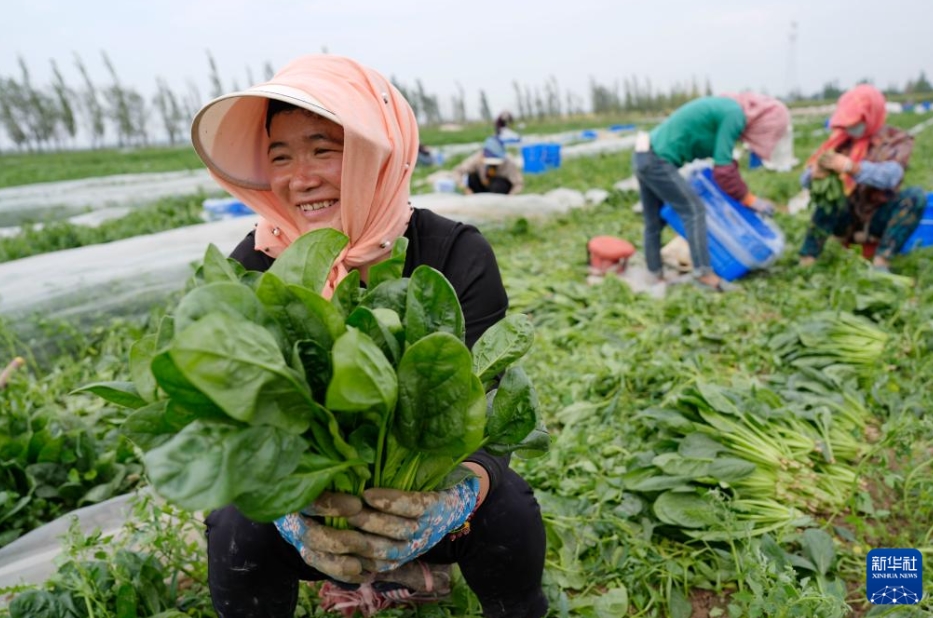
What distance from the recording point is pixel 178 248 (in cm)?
480

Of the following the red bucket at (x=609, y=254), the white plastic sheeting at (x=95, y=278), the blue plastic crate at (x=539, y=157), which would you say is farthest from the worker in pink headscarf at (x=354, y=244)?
the blue plastic crate at (x=539, y=157)

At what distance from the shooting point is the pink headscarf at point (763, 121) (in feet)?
14.7

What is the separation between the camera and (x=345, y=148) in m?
1.43

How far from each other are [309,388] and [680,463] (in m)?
1.59

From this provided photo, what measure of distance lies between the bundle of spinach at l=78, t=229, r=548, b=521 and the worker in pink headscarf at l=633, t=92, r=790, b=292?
3785 mm

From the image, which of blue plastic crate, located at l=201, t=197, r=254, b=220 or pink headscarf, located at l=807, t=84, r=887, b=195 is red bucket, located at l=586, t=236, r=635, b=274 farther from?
blue plastic crate, located at l=201, t=197, r=254, b=220

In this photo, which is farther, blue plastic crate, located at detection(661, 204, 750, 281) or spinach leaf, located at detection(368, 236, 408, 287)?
blue plastic crate, located at detection(661, 204, 750, 281)

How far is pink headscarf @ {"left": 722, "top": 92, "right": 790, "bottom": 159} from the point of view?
14.7ft

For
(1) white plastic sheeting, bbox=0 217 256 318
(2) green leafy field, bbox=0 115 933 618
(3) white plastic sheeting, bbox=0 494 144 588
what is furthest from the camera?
(1) white plastic sheeting, bbox=0 217 256 318

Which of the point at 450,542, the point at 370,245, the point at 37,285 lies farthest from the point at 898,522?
the point at 37,285

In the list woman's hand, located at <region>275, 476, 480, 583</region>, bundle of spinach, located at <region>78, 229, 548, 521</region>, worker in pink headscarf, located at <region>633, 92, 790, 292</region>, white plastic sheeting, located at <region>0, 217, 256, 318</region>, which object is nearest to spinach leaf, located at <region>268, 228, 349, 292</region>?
bundle of spinach, located at <region>78, 229, 548, 521</region>

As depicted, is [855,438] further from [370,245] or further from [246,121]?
[246,121]

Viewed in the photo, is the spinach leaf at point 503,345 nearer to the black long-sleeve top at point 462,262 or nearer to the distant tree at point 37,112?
the black long-sleeve top at point 462,262

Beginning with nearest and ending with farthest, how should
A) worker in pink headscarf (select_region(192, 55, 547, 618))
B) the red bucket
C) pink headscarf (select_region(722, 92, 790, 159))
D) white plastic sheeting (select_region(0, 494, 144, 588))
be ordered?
worker in pink headscarf (select_region(192, 55, 547, 618)) → white plastic sheeting (select_region(0, 494, 144, 588)) → pink headscarf (select_region(722, 92, 790, 159)) → the red bucket
